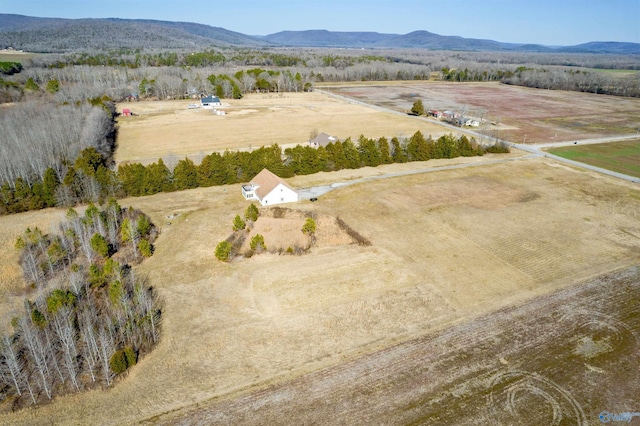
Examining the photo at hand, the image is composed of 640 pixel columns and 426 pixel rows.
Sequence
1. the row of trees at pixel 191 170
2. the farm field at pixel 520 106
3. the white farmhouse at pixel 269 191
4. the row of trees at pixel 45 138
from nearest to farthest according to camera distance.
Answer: the row of trees at pixel 191 170, the white farmhouse at pixel 269 191, the row of trees at pixel 45 138, the farm field at pixel 520 106

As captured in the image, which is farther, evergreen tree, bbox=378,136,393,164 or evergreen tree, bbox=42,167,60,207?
evergreen tree, bbox=378,136,393,164

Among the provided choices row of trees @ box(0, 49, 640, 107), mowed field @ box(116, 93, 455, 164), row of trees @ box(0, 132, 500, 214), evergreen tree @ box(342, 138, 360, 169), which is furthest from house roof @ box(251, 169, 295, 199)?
row of trees @ box(0, 49, 640, 107)

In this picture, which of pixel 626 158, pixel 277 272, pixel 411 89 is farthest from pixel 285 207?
pixel 411 89

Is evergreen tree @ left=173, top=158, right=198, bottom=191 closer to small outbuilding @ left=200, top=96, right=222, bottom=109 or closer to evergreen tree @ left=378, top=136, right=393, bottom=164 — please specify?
evergreen tree @ left=378, top=136, right=393, bottom=164

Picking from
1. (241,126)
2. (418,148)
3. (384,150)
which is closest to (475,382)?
(384,150)

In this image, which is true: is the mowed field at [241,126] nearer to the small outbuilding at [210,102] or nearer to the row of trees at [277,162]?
the small outbuilding at [210,102]

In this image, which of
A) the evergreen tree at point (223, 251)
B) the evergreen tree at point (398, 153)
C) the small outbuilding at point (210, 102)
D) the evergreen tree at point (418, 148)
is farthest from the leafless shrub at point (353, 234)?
the small outbuilding at point (210, 102)

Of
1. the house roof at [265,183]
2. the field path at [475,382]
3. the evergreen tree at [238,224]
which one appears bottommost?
the field path at [475,382]
